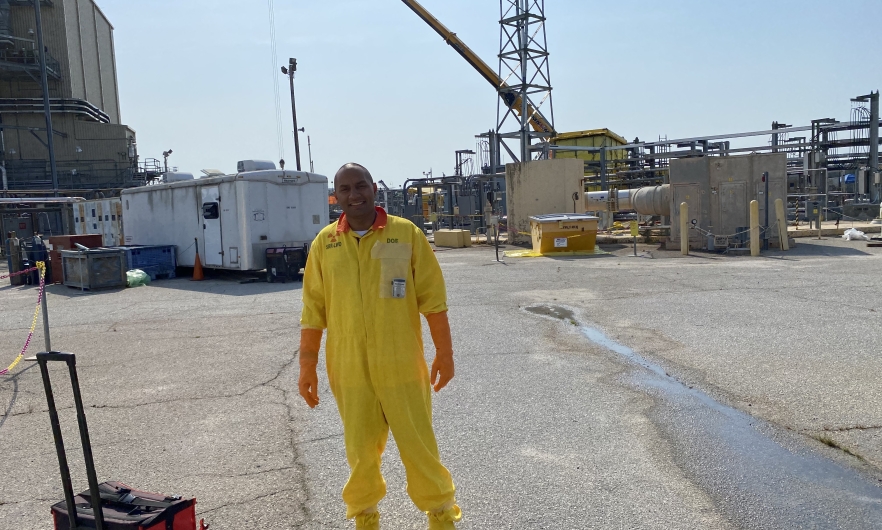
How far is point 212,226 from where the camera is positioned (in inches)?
693

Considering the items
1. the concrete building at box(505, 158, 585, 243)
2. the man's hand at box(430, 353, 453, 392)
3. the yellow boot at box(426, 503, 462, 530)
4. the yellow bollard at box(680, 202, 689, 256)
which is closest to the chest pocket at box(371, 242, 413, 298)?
the man's hand at box(430, 353, 453, 392)

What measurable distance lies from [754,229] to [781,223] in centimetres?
134

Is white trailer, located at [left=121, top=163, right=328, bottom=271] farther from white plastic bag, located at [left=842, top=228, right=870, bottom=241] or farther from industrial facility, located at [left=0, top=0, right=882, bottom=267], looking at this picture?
white plastic bag, located at [left=842, top=228, right=870, bottom=241]

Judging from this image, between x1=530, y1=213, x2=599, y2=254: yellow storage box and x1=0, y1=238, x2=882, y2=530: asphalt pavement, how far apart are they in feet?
31.1

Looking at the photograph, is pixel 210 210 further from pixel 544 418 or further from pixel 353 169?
pixel 353 169

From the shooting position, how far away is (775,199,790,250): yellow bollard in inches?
734

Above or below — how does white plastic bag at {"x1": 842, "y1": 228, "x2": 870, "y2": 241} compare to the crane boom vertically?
below

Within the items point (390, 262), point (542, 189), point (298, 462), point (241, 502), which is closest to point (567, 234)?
point (542, 189)

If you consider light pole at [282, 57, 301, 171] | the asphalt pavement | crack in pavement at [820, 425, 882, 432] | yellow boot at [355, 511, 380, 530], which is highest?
light pole at [282, 57, 301, 171]

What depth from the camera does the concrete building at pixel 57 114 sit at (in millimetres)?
43875

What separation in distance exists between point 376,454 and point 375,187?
133 cm

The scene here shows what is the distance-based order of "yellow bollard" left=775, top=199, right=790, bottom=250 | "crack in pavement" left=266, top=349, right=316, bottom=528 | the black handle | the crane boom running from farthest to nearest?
the crane boom, "yellow bollard" left=775, top=199, right=790, bottom=250, "crack in pavement" left=266, top=349, right=316, bottom=528, the black handle

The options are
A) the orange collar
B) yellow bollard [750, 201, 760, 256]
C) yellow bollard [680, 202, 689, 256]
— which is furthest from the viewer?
yellow bollard [680, 202, 689, 256]

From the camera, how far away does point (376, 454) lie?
345 centimetres
